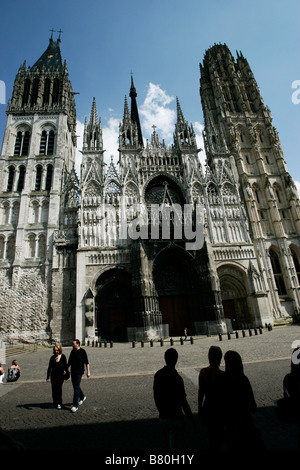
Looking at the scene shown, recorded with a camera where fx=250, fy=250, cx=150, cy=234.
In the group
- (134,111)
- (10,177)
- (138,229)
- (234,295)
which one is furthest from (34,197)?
(134,111)

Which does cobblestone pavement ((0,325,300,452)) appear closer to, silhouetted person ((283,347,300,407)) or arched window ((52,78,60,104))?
silhouetted person ((283,347,300,407))

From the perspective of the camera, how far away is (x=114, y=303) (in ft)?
73.5

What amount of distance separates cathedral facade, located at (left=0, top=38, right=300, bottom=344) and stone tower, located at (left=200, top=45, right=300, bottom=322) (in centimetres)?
14

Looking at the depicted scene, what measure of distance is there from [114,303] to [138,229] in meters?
6.97

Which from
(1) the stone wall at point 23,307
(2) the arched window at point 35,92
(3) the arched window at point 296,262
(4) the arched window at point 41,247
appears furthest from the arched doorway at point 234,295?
(2) the arched window at point 35,92

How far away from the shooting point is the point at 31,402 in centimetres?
587

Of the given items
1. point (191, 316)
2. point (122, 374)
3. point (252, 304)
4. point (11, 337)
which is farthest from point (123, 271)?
point (122, 374)

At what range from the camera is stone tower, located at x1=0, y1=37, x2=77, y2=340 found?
2183 centimetres

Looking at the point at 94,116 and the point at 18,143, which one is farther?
the point at 94,116

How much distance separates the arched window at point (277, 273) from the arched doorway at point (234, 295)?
15.4 ft

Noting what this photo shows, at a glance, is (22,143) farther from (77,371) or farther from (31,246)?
(77,371)

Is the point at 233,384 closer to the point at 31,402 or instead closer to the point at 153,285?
the point at 31,402

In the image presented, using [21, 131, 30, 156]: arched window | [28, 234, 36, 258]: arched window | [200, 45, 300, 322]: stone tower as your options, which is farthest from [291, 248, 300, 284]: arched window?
[21, 131, 30, 156]: arched window

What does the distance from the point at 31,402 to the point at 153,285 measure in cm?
1566
